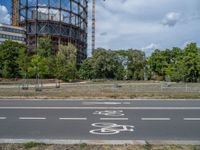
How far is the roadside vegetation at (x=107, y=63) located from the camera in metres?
67.3

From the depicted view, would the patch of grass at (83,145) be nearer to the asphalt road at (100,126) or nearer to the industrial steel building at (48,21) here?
the asphalt road at (100,126)

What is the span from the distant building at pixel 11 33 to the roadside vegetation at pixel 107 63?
14411mm

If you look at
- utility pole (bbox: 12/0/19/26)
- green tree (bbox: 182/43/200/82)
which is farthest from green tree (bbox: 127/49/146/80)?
utility pole (bbox: 12/0/19/26)

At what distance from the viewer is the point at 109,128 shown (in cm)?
966

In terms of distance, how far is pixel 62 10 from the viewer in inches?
4141

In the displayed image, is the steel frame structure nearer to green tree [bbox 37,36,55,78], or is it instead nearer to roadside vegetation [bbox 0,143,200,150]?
green tree [bbox 37,36,55,78]

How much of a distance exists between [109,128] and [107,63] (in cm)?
7734

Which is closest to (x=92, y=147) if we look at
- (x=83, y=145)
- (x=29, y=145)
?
(x=83, y=145)

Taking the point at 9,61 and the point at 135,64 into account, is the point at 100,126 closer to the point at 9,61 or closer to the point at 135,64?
the point at 9,61

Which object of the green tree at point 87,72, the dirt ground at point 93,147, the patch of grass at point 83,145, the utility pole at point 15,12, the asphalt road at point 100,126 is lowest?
the asphalt road at point 100,126

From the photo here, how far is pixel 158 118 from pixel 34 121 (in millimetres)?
4737

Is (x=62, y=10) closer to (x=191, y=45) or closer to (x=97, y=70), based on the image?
(x=97, y=70)

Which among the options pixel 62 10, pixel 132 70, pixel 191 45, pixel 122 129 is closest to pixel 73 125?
pixel 122 129

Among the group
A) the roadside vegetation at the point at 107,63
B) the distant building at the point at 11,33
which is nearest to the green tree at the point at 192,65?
the roadside vegetation at the point at 107,63
